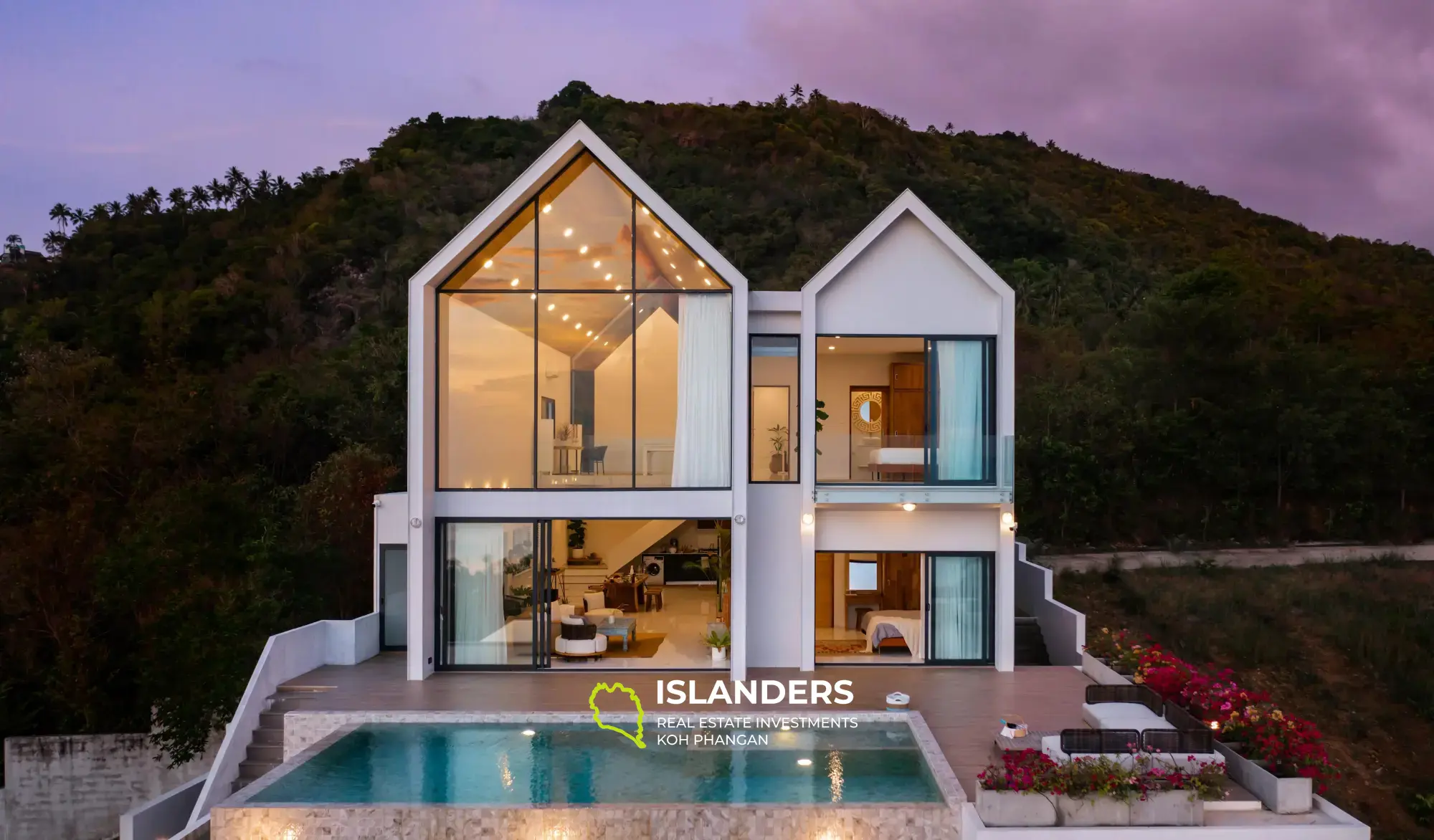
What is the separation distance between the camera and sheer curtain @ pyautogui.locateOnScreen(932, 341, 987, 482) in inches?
549

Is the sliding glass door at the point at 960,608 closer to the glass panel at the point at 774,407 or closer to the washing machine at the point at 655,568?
the glass panel at the point at 774,407

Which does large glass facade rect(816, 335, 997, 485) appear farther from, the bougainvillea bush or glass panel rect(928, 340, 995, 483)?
the bougainvillea bush

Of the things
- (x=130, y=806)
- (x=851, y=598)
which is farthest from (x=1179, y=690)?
(x=130, y=806)

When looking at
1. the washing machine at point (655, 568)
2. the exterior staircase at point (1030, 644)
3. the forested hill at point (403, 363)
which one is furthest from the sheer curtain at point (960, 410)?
the forested hill at point (403, 363)

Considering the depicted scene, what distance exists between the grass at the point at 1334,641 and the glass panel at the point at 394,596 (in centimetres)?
1495

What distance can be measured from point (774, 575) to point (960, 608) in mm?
2986

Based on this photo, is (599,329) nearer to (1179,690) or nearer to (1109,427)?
(1179,690)

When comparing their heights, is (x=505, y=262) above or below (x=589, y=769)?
above

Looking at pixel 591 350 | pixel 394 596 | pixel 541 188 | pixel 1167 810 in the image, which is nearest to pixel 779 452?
pixel 591 350

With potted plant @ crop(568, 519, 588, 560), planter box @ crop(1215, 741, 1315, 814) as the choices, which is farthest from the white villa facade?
planter box @ crop(1215, 741, 1315, 814)

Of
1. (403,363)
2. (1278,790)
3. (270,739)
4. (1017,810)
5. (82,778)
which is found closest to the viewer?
(1017,810)

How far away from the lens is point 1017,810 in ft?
26.9

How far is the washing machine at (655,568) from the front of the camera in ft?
64.1

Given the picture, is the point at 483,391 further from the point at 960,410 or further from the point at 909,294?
the point at 960,410
